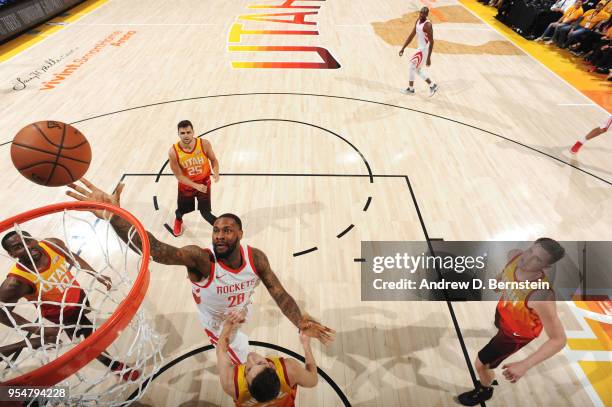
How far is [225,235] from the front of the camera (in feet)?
8.05

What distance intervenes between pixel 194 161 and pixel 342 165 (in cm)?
247

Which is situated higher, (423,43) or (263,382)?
(423,43)

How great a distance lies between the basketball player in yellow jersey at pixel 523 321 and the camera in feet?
8.03

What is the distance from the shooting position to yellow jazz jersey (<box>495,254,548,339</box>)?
8.50ft

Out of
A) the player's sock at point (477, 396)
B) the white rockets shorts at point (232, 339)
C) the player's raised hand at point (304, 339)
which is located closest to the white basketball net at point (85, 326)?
the white rockets shorts at point (232, 339)

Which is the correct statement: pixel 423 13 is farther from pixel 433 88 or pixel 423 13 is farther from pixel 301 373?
pixel 301 373

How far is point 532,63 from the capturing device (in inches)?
356

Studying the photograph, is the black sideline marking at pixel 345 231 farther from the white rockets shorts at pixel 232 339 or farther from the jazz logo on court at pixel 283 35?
the jazz logo on court at pixel 283 35

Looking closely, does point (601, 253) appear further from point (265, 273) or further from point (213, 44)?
point (213, 44)

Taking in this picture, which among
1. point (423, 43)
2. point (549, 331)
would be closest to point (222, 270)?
point (549, 331)

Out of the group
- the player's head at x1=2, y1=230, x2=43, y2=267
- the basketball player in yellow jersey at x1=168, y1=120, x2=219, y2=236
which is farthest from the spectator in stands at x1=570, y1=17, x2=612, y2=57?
the player's head at x1=2, y1=230, x2=43, y2=267

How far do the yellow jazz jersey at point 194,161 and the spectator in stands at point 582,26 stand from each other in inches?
420

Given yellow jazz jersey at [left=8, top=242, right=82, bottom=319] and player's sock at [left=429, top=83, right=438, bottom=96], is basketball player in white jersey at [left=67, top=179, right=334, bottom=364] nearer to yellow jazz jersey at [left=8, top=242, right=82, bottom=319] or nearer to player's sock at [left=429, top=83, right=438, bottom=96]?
yellow jazz jersey at [left=8, top=242, right=82, bottom=319]

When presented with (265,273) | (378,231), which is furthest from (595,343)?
(265,273)
